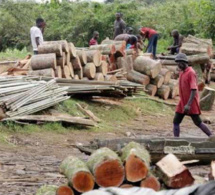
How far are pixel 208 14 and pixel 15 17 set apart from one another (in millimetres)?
12618

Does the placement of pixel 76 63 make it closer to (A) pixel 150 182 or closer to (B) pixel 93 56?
(B) pixel 93 56

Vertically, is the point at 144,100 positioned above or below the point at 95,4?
below

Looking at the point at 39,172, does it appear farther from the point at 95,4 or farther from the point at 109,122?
the point at 95,4

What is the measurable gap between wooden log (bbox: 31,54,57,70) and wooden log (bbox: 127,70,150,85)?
3938 mm

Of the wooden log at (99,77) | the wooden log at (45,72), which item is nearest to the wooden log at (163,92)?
the wooden log at (99,77)

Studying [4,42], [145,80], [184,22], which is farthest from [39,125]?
[4,42]

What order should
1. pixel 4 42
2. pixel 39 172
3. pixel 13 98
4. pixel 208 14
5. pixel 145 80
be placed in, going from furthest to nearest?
pixel 4 42, pixel 208 14, pixel 145 80, pixel 13 98, pixel 39 172

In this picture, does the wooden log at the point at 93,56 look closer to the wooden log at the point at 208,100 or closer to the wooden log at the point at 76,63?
the wooden log at the point at 76,63

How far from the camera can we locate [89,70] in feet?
47.4

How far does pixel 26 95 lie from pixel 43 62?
2.60 meters

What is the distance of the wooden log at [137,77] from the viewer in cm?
1644

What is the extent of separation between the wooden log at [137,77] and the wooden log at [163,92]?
1.62ft

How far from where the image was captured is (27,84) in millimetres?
11312

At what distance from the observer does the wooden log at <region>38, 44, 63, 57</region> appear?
13375 mm
